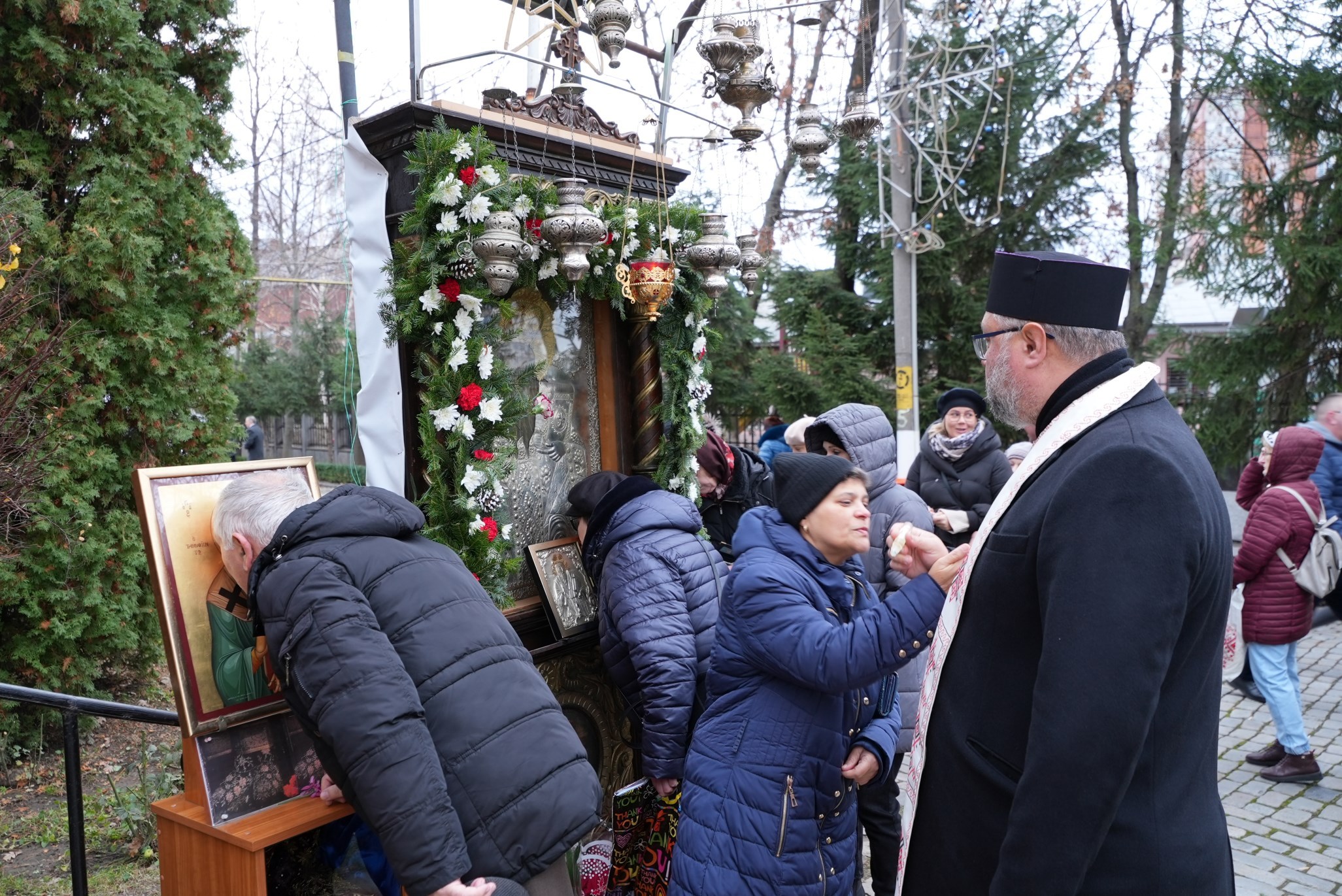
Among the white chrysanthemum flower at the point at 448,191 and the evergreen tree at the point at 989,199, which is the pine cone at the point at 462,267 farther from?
the evergreen tree at the point at 989,199

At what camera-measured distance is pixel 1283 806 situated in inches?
191

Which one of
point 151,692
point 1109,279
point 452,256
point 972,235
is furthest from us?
point 972,235

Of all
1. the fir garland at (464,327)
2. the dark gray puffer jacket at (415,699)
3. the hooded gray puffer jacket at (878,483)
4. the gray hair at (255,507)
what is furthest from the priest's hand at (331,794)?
the hooded gray puffer jacket at (878,483)

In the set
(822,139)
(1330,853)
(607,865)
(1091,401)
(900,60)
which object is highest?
(900,60)

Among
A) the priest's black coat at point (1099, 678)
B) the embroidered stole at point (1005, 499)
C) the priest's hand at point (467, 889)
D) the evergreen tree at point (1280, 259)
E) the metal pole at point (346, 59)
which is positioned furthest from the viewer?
the evergreen tree at point (1280, 259)

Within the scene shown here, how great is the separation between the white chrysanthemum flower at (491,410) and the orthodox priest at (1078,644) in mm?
2399

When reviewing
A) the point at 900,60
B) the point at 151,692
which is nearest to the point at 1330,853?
the point at 151,692

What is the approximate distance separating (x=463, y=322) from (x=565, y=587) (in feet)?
4.42

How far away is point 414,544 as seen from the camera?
246 cm

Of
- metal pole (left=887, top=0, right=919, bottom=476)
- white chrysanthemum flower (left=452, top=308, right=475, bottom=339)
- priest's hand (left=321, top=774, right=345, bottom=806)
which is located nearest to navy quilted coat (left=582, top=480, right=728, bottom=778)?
white chrysanthemum flower (left=452, top=308, right=475, bottom=339)

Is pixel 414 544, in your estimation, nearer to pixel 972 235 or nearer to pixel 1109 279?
pixel 1109 279

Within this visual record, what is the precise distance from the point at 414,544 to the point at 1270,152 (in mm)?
11727

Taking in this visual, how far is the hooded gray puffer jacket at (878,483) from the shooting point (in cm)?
396

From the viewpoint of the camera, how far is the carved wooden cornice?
4164 mm
